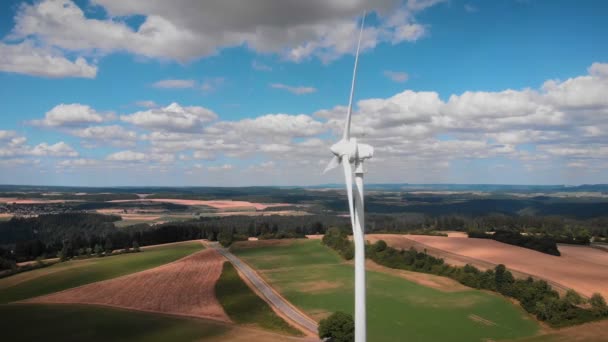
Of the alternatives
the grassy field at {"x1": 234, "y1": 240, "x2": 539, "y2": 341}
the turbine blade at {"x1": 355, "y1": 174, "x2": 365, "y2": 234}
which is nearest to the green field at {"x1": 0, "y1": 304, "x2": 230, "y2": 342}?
the grassy field at {"x1": 234, "y1": 240, "x2": 539, "y2": 341}

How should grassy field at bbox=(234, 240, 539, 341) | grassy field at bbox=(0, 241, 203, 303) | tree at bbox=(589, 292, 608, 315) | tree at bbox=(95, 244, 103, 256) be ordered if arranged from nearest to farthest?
grassy field at bbox=(234, 240, 539, 341)
tree at bbox=(589, 292, 608, 315)
grassy field at bbox=(0, 241, 203, 303)
tree at bbox=(95, 244, 103, 256)

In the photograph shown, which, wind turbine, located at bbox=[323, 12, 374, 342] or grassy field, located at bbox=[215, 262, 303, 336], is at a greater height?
wind turbine, located at bbox=[323, 12, 374, 342]

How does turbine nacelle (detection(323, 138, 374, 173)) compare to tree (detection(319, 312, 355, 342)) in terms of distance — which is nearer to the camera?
turbine nacelle (detection(323, 138, 374, 173))

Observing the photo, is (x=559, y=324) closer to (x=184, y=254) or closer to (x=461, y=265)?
(x=461, y=265)

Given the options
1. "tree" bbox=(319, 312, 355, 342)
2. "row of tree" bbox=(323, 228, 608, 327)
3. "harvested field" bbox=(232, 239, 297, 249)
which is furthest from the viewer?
"harvested field" bbox=(232, 239, 297, 249)

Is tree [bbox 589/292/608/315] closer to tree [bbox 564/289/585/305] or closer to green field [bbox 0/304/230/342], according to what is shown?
tree [bbox 564/289/585/305]

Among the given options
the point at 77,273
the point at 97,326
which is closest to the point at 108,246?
the point at 77,273

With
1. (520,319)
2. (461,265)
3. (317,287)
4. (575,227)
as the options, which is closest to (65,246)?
(317,287)

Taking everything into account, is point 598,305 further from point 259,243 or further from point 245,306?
point 259,243
